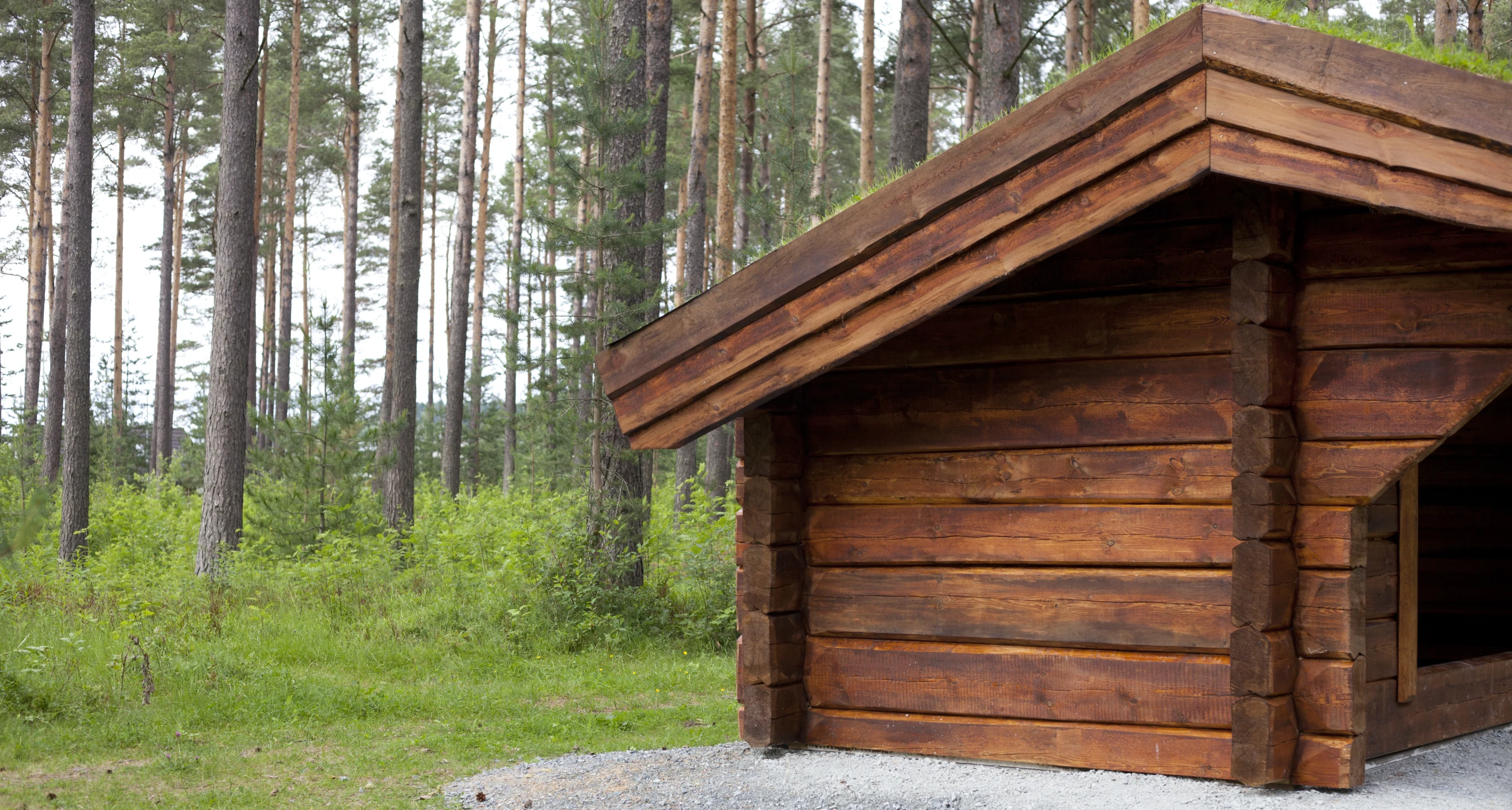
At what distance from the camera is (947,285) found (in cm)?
503

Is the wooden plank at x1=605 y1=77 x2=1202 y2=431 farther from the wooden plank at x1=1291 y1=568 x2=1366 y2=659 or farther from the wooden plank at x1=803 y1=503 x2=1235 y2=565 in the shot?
the wooden plank at x1=1291 y1=568 x2=1366 y2=659

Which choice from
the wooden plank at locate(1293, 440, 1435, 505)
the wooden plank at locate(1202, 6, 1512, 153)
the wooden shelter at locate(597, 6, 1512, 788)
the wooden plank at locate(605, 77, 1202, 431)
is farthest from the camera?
the wooden plank at locate(1293, 440, 1435, 505)

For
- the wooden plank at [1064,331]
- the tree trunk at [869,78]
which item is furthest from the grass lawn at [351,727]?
the tree trunk at [869,78]

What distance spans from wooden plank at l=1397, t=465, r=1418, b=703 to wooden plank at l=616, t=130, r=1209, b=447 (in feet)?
6.82

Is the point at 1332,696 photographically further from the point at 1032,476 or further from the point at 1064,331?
the point at 1064,331

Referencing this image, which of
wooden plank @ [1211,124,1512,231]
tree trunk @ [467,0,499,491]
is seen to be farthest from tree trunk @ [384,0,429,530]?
wooden plank @ [1211,124,1512,231]

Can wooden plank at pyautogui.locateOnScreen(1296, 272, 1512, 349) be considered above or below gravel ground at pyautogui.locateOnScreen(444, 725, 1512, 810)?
above

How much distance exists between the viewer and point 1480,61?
4609 mm

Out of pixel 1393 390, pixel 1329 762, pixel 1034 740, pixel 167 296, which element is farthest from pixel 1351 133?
pixel 167 296

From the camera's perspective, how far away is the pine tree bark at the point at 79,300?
15.3 m

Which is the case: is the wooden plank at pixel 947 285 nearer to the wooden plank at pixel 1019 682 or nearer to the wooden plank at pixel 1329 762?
the wooden plank at pixel 1019 682

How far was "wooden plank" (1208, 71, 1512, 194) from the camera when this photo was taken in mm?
4035

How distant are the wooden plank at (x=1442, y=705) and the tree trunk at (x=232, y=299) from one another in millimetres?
12046

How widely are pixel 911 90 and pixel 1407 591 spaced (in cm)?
947
